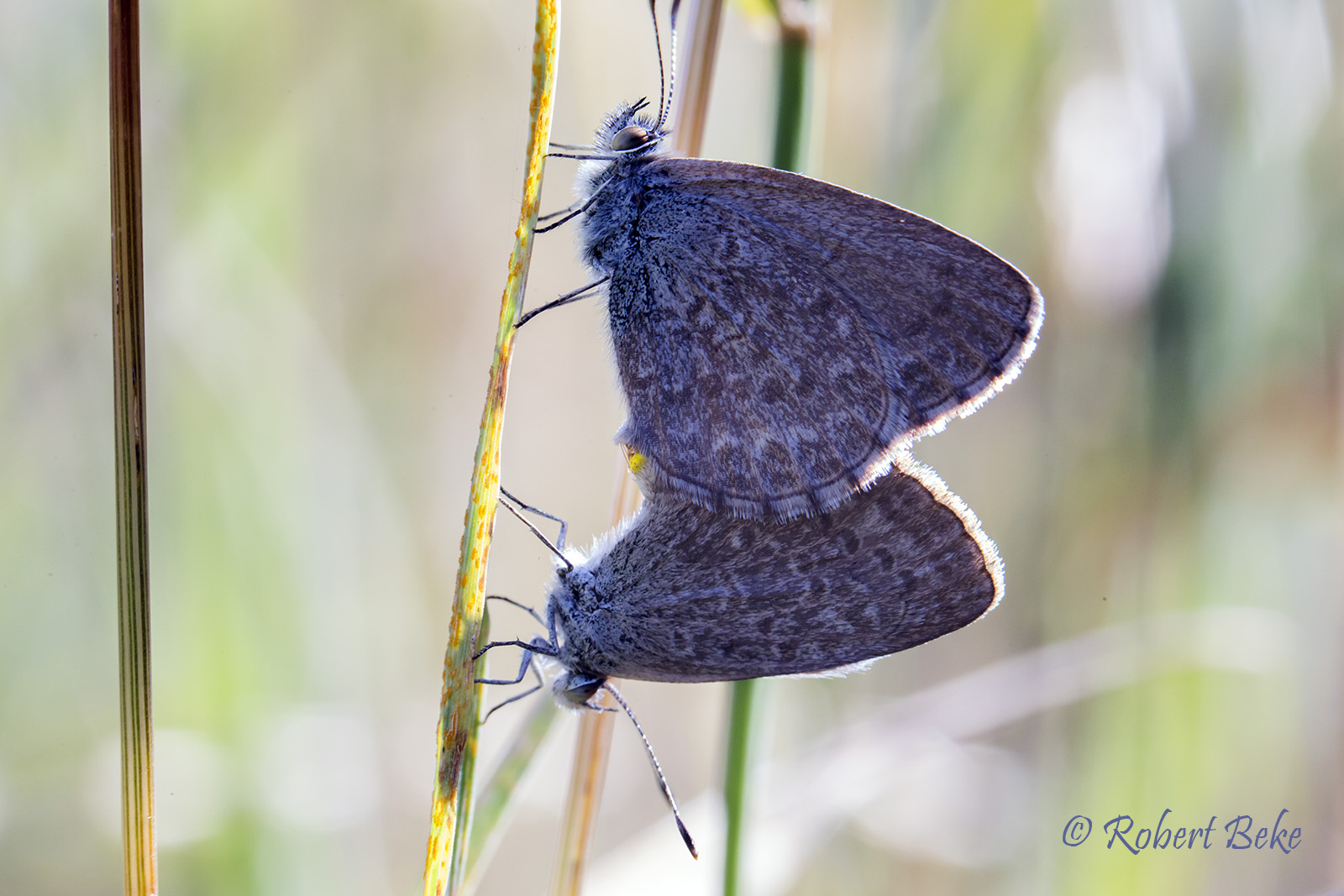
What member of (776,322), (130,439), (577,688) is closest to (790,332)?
(776,322)

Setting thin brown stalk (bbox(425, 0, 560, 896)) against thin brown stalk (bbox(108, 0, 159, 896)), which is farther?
thin brown stalk (bbox(425, 0, 560, 896))

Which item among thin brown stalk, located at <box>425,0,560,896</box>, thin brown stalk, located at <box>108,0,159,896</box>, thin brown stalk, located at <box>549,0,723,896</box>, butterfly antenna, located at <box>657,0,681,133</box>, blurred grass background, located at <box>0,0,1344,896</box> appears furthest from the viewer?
blurred grass background, located at <box>0,0,1344,896</box>

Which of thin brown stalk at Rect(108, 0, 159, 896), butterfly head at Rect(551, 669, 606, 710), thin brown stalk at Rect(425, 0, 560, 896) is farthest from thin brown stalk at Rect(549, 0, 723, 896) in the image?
thin brown stalk at Rect(108, 0, 159, 896)

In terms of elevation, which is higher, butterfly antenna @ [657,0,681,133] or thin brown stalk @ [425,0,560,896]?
butterfly antenna @ [657,0,681,133]

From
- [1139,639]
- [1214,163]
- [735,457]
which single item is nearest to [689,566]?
[735,457]

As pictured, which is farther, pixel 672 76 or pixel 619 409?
Result: pixel 619 409

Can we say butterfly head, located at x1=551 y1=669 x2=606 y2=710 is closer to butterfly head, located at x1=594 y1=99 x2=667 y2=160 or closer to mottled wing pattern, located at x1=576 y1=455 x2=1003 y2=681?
mottled wing pattern, located at x1=576 y1=455 x2=1003 y2=681

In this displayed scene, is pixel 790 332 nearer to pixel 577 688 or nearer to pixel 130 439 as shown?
pixel 577 688

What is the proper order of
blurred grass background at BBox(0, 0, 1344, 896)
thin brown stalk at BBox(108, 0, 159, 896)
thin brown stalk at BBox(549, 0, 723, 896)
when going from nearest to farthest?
1. thin brown stalk at BBox(108, 0, 159, 896)
2. thin brown stalk at BBox(549, 0, 723, 896)
3. blurred grass background at BBox(0, 0, 1344, 896)
